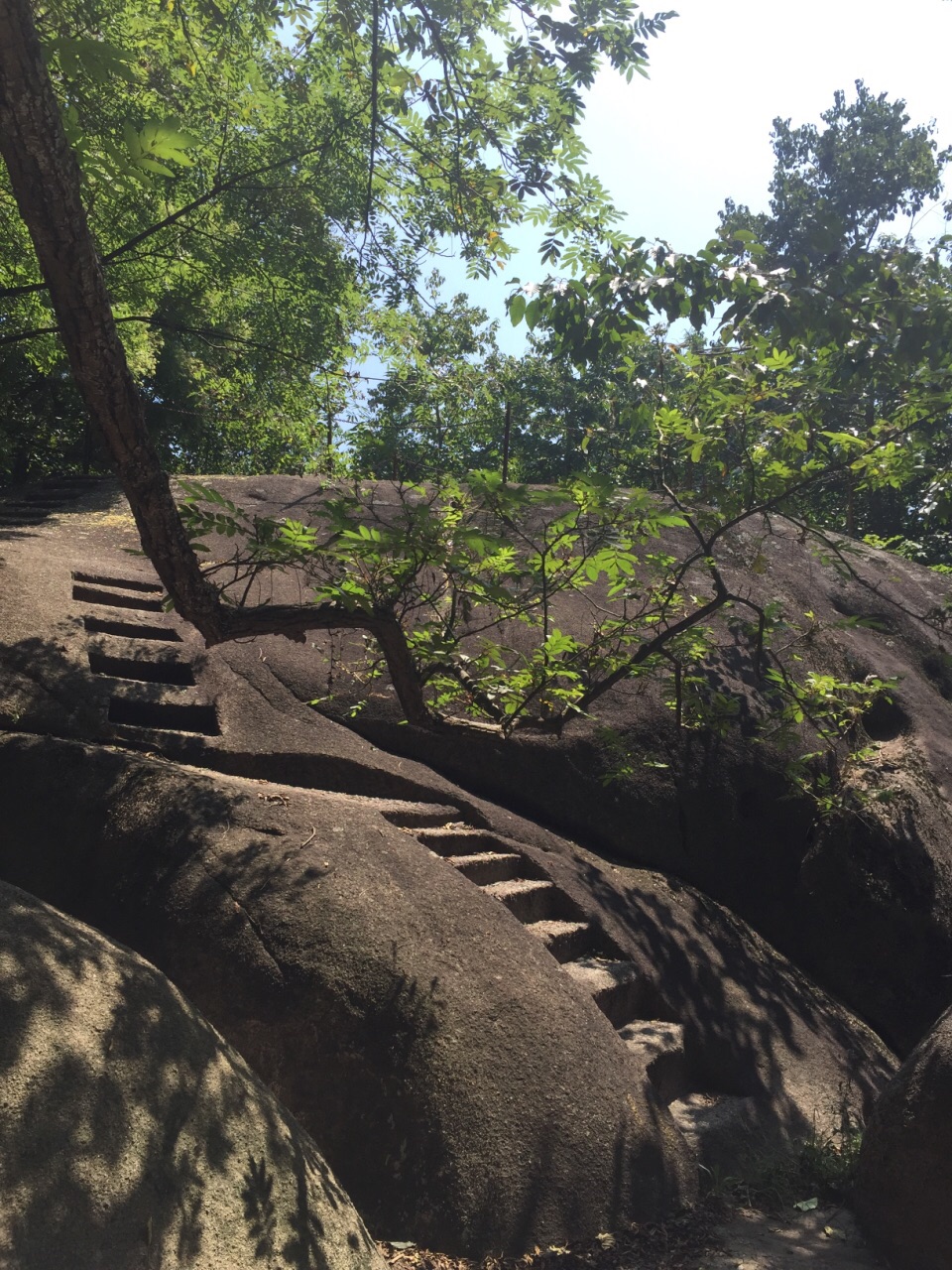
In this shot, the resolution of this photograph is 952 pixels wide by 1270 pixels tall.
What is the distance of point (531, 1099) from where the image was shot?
482 cm

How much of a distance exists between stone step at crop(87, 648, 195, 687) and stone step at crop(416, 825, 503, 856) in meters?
2.37

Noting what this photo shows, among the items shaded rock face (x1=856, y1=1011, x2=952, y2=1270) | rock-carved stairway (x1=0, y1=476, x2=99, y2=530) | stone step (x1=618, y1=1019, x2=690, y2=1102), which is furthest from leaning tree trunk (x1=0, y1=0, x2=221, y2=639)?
rock-carved stairway (x1=0, y1=476, x2=99, y2=530)

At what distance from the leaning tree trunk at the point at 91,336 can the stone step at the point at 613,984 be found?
227 cm

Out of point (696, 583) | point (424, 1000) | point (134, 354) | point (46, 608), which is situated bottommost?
point (424, 1000)

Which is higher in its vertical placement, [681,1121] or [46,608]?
[46,608]

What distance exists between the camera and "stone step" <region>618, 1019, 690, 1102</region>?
5879 millimetres

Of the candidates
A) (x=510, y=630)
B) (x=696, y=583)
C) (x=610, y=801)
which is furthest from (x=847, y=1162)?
(x=696, y=583)

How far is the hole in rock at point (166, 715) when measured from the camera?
6.92 meters

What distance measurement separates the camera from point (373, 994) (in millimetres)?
4832

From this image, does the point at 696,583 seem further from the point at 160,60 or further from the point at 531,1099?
the point at 160,60

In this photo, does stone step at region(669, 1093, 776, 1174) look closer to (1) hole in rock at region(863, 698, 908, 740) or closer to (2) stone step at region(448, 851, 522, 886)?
(2) stone step at region(448, 851, 522, 886)

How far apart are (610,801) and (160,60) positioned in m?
9.34

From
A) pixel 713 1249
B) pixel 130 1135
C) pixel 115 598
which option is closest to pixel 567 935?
pixel 713 1249

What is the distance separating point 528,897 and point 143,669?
3.49 m
